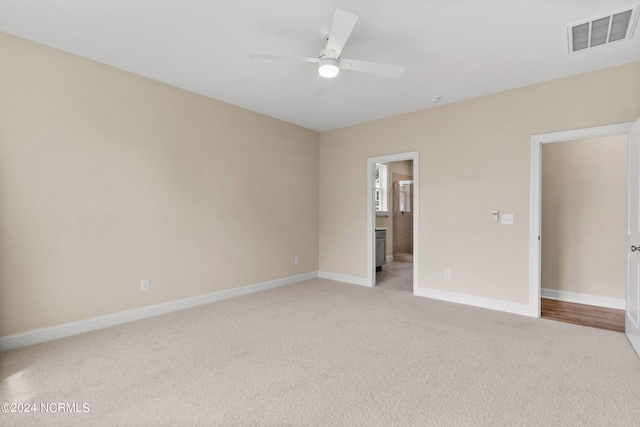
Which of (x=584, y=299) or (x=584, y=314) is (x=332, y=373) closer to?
(x=584, y=314)

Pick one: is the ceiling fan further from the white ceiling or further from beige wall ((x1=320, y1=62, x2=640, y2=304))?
beige wall ((x1=320, y1=62, x2=640, y2=304))

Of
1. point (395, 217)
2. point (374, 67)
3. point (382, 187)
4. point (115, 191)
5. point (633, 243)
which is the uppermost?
point (374, 67)

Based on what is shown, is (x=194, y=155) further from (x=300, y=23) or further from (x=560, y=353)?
(x=560, y=353)

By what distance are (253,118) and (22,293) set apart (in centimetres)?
→ 326

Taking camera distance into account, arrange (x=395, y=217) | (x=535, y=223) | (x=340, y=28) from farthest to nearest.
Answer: (x=395, y=217) < (x=535, y=223) < (x=340, y=28)

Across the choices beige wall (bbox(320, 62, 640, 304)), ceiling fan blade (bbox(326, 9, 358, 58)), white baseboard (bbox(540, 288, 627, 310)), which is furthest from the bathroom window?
ceiling fan blade (bbox(326, 9, 358, 58))

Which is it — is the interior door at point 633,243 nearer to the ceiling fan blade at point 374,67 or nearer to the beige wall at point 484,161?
the beige wall at point 484,161

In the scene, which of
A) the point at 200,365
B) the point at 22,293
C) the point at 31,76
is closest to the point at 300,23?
the point at 31,76

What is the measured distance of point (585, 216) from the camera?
417cm

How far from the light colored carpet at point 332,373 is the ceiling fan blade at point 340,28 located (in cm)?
241

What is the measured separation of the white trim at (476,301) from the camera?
369cm

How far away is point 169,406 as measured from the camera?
1.92 metres

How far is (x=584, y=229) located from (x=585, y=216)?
0.56 ft

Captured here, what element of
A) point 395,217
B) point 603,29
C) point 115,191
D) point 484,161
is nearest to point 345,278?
A: point 484,161
